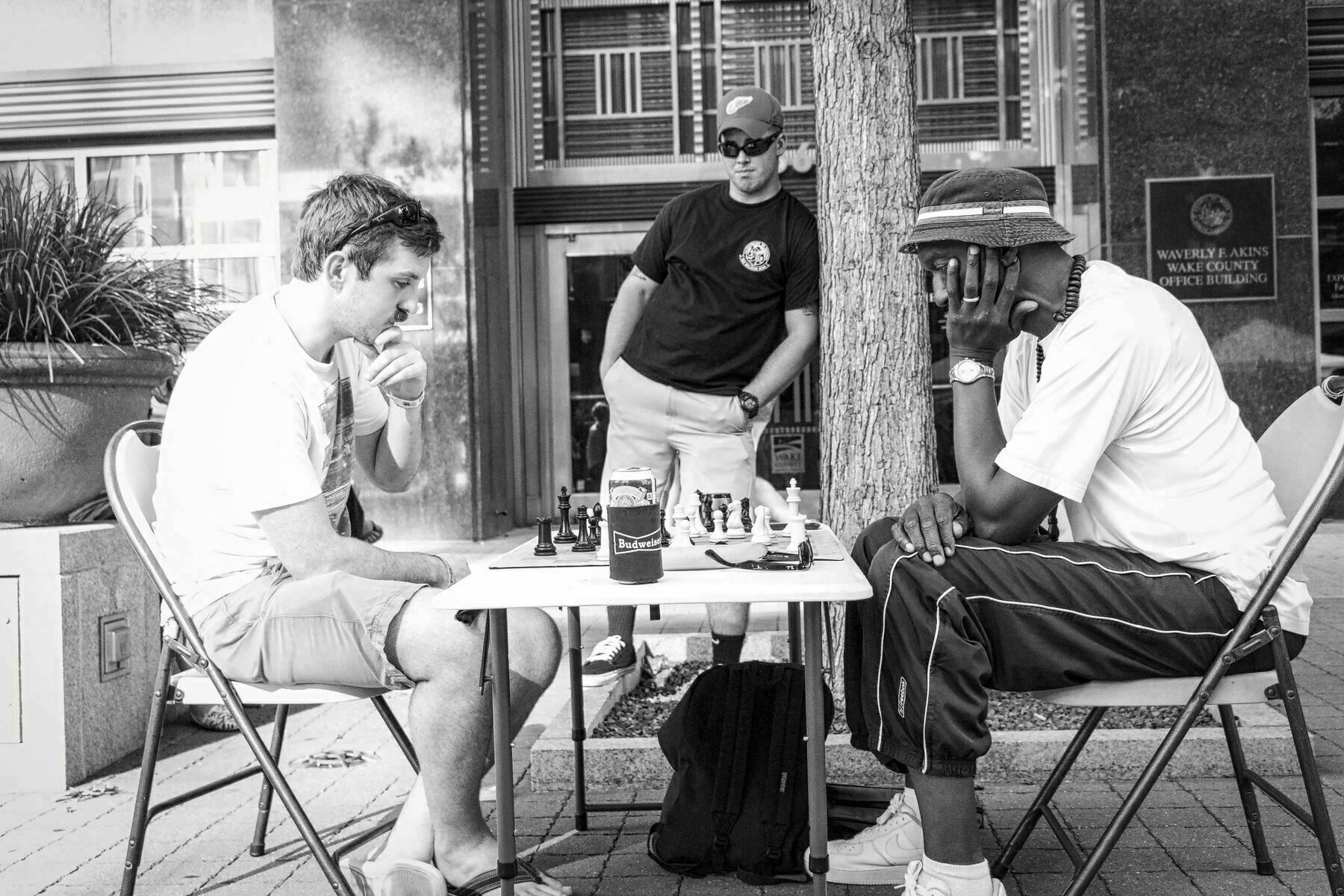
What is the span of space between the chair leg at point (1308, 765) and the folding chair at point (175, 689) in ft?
5.80

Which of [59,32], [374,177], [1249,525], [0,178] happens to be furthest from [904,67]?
[59,32]

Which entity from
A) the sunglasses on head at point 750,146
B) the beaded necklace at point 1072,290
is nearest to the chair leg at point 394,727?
the beaded necklace at point 1072,290

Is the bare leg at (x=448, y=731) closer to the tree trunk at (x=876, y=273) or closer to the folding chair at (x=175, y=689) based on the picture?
the folding chair at (x=175, y=689)

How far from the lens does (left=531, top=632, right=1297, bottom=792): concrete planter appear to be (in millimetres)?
3424

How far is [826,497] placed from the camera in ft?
13.4

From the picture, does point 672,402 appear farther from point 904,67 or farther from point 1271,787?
point 1271,787

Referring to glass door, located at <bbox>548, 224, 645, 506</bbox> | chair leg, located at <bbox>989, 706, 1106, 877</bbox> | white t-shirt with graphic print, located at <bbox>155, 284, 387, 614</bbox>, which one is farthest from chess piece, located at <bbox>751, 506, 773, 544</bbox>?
glass door, located at <bbox>548, 224, 645, 506</bbox>

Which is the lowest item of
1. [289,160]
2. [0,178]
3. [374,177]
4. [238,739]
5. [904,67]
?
[238,739]

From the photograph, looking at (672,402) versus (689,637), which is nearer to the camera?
(672,402)

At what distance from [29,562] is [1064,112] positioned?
7.94 meters

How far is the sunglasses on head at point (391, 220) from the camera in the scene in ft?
9.09

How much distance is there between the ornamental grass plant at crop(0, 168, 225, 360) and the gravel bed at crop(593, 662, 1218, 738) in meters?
1.98

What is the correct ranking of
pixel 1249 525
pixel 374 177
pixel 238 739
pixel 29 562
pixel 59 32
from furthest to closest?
pixel 59 32
pixel 238 739
pixel 29 562
pixel 374 177
pixel 1249 525

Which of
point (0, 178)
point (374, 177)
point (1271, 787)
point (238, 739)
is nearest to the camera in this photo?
point (1271, 787)
